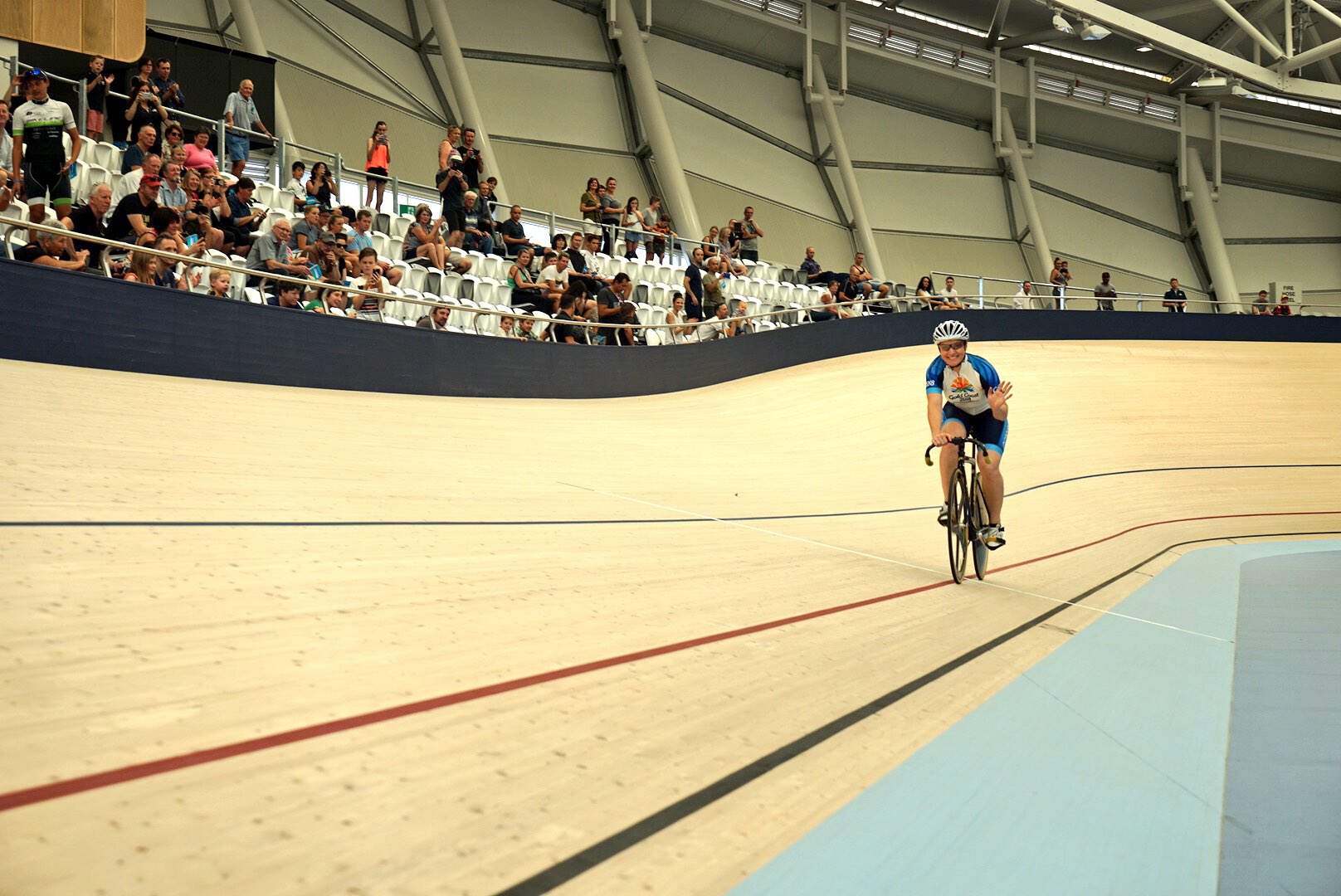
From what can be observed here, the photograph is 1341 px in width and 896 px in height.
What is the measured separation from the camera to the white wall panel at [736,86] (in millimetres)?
22109

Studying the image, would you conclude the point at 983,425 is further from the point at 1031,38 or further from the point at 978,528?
the point at 1031,38

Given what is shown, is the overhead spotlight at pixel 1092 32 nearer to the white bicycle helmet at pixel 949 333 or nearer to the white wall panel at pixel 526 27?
the white wall panel at pixel 526 27

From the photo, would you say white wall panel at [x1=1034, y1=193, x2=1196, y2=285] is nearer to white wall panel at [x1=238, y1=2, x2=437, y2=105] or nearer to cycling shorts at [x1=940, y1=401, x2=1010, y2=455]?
white wall panel at [x1=238, y1=2, x2=437, y2=105]

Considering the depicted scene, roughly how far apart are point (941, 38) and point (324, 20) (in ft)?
43.1

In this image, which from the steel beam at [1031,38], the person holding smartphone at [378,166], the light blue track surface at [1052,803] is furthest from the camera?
the steel beam at [1031,38]

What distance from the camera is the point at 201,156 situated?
9.08 metres

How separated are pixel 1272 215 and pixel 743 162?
1397cm

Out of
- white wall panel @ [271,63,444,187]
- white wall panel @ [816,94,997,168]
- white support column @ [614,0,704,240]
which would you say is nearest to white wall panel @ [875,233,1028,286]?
white wall panel @ [816,94,997,168]

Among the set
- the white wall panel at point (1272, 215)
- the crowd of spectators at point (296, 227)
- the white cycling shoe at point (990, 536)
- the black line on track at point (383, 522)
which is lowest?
the white cycling shoe at point (990, 536)

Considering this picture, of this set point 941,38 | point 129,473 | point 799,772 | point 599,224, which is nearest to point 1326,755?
point 799,772

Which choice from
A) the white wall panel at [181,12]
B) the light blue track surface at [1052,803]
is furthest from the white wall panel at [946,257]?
the light blue track surface at [1052,803]

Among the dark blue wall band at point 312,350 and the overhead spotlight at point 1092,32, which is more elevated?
the overhead spotlight at point 1092,32

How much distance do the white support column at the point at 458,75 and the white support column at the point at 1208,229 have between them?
57.2 ft

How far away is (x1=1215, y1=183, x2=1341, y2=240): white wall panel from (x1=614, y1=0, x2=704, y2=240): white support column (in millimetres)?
14798
